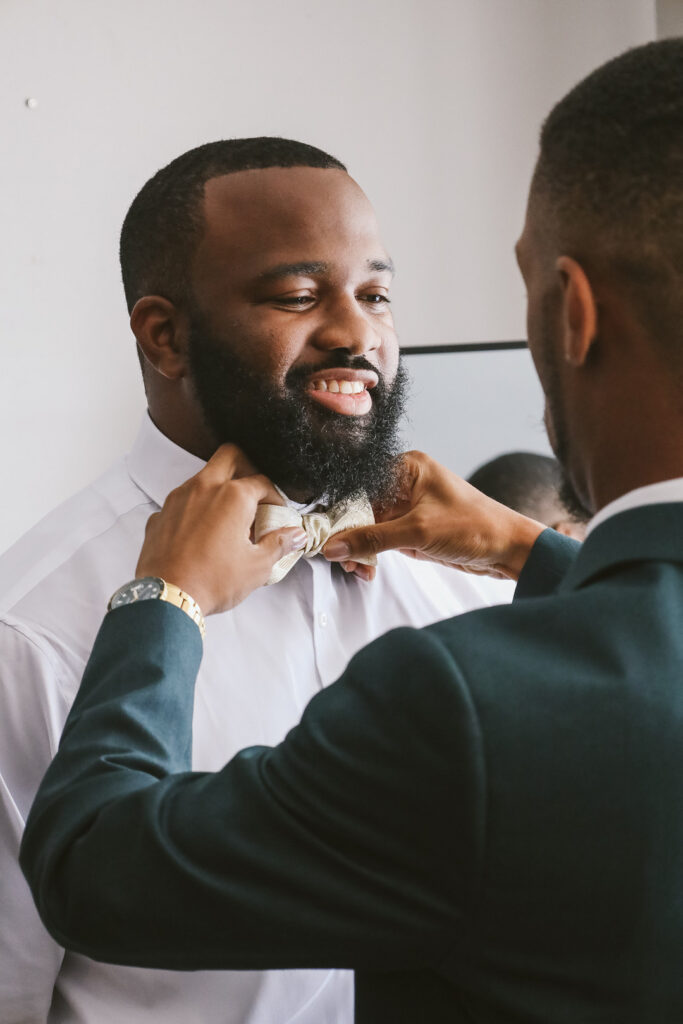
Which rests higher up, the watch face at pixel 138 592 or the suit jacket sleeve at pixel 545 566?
the watch face at pixel 138 592

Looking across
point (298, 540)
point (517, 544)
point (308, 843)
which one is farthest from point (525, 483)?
point (308, 843)

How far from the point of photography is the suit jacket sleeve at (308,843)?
72 cm

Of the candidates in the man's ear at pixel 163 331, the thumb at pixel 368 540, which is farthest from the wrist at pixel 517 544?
the man's ear at pixel 163 331

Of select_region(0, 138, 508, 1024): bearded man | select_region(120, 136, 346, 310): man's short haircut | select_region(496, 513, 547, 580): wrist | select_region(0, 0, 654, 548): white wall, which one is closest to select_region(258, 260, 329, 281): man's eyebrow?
select_region(0, 138, 508, 1024): bearded man

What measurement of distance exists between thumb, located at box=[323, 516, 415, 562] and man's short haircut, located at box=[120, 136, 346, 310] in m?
0.37

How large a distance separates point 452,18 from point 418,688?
2586mm

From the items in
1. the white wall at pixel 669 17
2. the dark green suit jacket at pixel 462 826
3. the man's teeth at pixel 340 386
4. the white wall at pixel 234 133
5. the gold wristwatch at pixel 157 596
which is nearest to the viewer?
the dark green suit jacket at pixel 462 826

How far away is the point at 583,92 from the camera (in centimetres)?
87

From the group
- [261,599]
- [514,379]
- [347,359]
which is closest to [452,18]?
[514,379]

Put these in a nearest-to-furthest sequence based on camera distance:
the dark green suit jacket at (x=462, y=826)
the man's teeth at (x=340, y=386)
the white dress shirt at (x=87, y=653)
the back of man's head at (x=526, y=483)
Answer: the dark green suit jacket at (x=462, y=826) < the white dress shirt at (x=87, y=653) < the man's teeth at (x=340, y=386) < the back of man's head at (x=526, y=483)

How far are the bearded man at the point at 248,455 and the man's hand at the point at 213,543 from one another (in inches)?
3.0

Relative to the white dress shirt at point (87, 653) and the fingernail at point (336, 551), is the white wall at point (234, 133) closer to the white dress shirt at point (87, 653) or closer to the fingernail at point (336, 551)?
the white dress shirt at point (87, 653)

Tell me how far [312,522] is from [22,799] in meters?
0.46

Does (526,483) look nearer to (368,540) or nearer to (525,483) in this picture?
(525,483)
